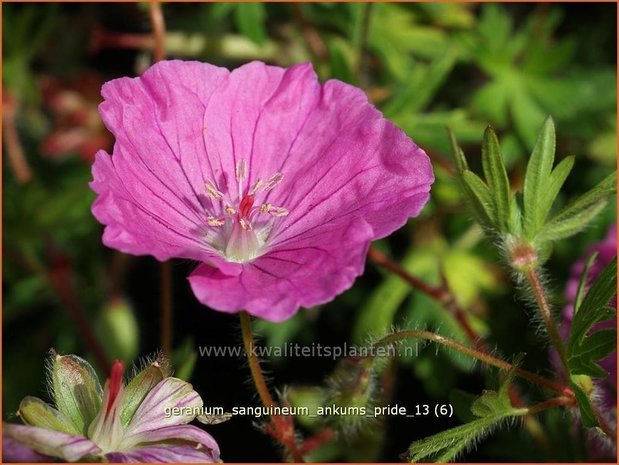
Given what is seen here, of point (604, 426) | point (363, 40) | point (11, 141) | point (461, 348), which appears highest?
point (363, 40)

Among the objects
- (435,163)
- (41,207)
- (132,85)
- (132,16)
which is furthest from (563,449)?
(132,16)

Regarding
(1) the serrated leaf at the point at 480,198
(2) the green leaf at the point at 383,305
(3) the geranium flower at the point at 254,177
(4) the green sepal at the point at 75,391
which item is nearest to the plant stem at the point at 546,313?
(1) the serrated leaf at the point at 480,198

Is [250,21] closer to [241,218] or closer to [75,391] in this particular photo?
[241,218]

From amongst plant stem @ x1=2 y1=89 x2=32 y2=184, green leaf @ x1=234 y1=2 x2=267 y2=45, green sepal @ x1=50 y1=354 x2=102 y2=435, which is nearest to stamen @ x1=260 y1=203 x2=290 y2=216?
green sepal @ x1=50 y1=354 x2=102 y2=435

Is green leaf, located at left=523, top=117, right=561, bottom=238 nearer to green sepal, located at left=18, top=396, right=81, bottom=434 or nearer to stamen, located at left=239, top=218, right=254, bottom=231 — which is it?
stamen, located at left=239, top=218, right=254, bottom=231

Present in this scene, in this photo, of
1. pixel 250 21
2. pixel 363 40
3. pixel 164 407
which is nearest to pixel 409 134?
pixel 363 40

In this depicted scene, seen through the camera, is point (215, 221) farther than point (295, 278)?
Yes

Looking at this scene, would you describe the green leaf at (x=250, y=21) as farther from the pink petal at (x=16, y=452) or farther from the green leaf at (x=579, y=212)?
the pink petal at (x=16, y=452)

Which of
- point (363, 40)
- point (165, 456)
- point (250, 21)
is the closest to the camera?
point (165, 456)
